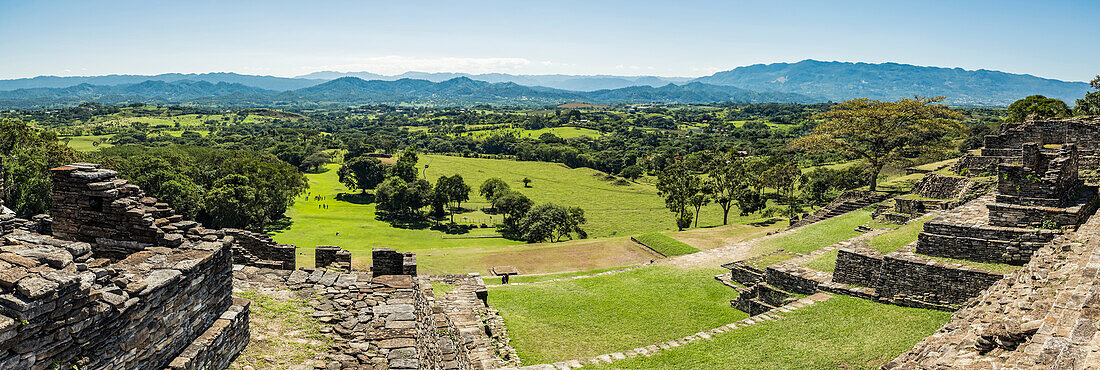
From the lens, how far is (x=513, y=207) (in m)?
63.7

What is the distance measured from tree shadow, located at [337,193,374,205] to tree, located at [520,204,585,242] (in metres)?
35.2

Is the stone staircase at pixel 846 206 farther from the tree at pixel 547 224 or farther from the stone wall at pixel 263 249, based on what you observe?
the tree at pixel 547 224

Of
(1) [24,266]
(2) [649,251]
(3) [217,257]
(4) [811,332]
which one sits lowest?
(2) [649,251]

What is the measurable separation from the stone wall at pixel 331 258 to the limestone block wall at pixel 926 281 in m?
14.0

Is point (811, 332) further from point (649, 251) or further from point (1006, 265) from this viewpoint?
point (649, 251)

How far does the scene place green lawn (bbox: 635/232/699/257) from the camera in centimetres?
2695

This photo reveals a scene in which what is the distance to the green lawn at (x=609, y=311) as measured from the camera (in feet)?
47.9

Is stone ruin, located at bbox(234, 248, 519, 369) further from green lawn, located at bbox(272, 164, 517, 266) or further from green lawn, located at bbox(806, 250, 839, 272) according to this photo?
green lawn, located at bbox(272, 164, 517, 266)

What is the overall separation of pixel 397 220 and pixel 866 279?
2321 inches

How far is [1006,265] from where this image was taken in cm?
1303

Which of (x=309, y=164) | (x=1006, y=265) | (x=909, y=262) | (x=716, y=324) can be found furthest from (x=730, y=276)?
(x=309, y=164)

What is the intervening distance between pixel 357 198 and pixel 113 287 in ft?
259

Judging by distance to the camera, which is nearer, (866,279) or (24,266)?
(24,266)

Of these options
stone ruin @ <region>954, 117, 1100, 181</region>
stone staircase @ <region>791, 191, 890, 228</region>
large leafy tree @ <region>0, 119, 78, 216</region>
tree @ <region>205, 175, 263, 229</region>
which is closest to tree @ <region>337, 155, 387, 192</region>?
tree @ <region>205, 175, 263, 229</region>
